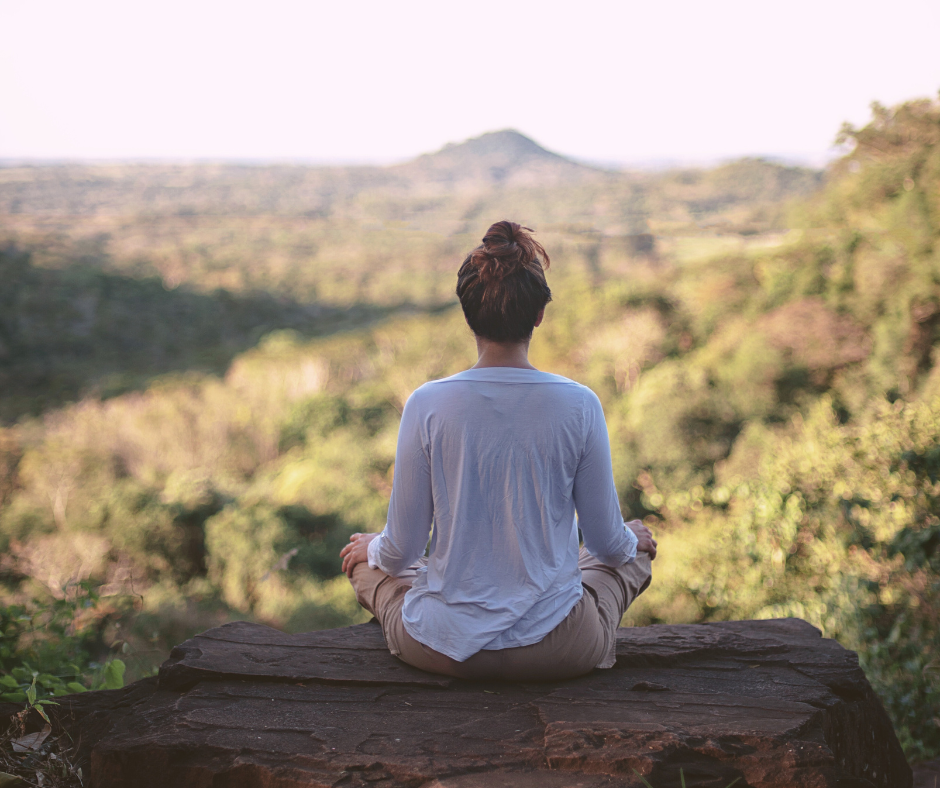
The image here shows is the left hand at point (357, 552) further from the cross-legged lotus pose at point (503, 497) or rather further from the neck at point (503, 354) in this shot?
the neck at point (503, 354)

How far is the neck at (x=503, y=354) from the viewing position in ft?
5.92

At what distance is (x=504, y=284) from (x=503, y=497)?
56 centimetres

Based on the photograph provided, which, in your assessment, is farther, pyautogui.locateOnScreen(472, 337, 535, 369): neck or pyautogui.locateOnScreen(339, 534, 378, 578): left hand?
pyautogui.locateOnScreen(339, 534, 378, 578): left hand

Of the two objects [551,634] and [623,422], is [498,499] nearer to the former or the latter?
[551,634]

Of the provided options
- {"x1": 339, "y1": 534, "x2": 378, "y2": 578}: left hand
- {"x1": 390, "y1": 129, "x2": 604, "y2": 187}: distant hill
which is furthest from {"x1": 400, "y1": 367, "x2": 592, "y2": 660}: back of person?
{"x1": 390, "y1": 129, "x2": 604, "y2": 187}: distant hill

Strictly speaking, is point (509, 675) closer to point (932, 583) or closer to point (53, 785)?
point (53, 785)

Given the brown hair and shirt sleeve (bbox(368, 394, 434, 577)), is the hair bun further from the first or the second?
shirt sleeve (bbox(368, 394, 434, 577))

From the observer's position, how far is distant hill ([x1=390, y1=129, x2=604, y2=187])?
4081 cm

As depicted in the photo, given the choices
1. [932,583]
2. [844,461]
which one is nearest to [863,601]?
[932,583]

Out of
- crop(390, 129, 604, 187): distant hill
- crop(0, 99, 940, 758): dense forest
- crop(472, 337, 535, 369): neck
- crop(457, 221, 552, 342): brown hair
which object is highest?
crop(390, 129, 604, 187): distant hill

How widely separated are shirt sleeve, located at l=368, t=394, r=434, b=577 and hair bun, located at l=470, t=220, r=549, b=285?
1.24 ft

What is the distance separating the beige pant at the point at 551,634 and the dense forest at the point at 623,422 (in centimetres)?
65

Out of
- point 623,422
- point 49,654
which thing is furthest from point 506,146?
point 49,654

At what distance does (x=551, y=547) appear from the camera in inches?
73.6
